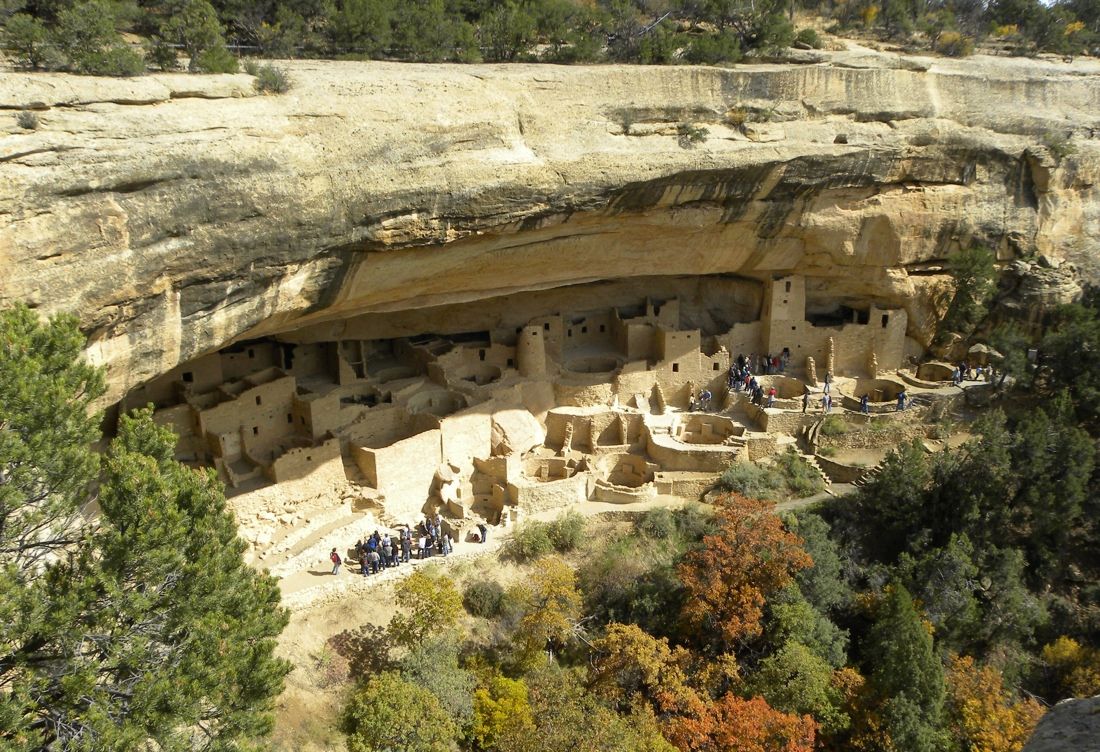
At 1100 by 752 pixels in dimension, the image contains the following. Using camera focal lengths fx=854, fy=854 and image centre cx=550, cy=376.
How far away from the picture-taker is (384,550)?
14.0 m

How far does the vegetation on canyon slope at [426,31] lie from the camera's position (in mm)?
12078

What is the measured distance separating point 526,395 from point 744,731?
7.82 meters

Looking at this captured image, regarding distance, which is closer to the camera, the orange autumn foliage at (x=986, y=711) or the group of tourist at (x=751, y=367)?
the orange autumn foliage at (x=986, y=711)

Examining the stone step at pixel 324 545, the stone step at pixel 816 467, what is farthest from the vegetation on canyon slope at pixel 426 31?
the stone step at pixel 816 467

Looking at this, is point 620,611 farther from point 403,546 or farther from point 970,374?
point 970,374

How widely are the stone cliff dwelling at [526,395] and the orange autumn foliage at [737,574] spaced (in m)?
2.51

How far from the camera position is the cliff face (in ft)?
33.0

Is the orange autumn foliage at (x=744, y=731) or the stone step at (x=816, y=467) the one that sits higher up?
the stone step at (x=816, y=467)

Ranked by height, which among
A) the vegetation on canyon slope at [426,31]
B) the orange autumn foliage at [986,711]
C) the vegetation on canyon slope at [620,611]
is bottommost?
the orange autumn foliage at [986,711]

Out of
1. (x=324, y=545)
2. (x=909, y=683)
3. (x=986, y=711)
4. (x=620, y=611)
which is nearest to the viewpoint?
(x=909, y=683)

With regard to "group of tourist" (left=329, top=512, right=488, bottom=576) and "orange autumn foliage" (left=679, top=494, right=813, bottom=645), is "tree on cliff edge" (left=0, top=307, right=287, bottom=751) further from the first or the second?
"orange autumn foliage" (left=679, top=494, right=813, bottom=645)

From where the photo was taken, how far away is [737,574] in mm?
13773

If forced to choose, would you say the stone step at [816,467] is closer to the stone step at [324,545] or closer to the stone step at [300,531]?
the stone step at [324,545]

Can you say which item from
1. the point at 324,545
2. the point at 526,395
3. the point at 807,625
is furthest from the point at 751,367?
the point at 324,545
